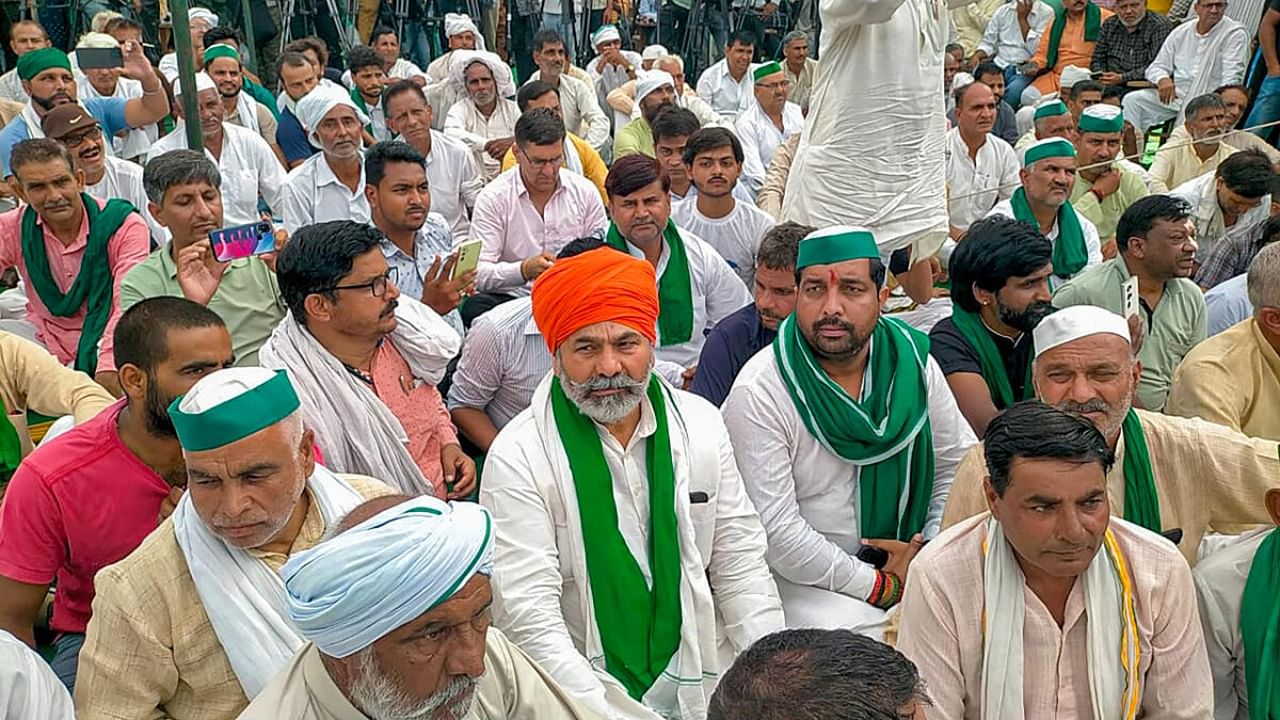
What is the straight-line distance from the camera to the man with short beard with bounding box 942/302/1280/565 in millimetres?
2682

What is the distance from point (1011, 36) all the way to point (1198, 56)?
2954 millimetres

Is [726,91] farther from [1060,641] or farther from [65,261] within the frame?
[1060,641]

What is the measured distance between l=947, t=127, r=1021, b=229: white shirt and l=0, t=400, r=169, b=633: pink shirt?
15.5ft

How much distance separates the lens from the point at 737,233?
16.8 ft

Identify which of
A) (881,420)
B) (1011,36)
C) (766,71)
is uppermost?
(766,71)

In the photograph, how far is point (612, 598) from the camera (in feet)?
8.61

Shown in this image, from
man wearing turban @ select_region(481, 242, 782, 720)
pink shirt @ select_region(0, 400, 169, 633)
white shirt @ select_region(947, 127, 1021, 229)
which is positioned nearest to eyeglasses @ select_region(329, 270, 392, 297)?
man wearing turban @ select_region(481, 242, 782, 720)

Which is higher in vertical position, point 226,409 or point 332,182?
point 226,409

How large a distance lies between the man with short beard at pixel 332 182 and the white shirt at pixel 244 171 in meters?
0.83

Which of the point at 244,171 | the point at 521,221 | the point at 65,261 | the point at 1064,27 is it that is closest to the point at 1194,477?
the point at 521,221

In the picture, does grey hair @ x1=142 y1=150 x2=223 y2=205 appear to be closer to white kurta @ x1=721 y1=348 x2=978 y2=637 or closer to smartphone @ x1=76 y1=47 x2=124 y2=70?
white kurta @ x1=721 y1=348 x2=978 y2=637

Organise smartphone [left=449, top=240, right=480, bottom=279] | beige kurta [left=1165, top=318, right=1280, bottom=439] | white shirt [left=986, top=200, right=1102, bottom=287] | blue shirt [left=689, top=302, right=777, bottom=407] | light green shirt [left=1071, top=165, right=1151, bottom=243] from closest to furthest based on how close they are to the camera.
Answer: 1. beige kurta [left=1165, top=318, right=1280, bottom=439]
2. blue shirt [left=689, top=302, right=777, bottom=407]
3. smartphone [left=449, top=240, right=480, bottom=279]
4. white shirt [left=986, top=200, right=1102, bottom=287]
5. light green shirt [left=1071, top=165, right=1151, bottom=243]

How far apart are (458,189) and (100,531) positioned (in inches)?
159

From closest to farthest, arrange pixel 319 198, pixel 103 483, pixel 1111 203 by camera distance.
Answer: pixel 103 483, pixel 319 198, pixel 1111 203
